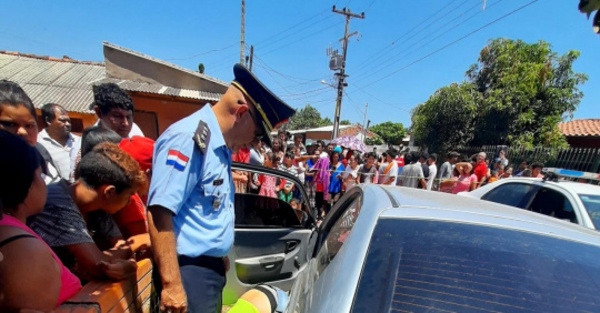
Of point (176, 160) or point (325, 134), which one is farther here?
point (325, 134)

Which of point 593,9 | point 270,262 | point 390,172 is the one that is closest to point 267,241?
point 270,262

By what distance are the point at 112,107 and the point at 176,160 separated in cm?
A: 174

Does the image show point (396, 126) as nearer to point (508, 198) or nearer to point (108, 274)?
point (508, 198)

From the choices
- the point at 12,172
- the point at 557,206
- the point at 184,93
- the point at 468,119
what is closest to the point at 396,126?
the point at 468,119

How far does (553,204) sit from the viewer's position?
3197 millimetres

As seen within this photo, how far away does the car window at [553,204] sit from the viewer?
118 inches

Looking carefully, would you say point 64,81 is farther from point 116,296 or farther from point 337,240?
point 337,240

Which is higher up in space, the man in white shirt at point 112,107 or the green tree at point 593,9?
the green tree at point 593,9

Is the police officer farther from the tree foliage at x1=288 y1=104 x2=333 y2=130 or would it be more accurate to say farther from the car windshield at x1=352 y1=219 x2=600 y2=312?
the tree foliage at x1=288 y1=104 x2=333 y2=130

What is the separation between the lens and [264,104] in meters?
1.36

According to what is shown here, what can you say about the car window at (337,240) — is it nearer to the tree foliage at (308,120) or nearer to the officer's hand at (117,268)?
the officer's hand at (117,268)

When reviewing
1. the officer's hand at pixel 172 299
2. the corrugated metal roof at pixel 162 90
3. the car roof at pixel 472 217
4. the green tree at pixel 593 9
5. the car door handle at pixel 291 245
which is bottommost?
the car door handle at pixel 291 245

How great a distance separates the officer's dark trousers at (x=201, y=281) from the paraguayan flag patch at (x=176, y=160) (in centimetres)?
45

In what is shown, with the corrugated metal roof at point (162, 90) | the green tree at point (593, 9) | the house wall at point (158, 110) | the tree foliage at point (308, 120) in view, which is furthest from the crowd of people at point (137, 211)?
the tree foliage at point (308, 120)
